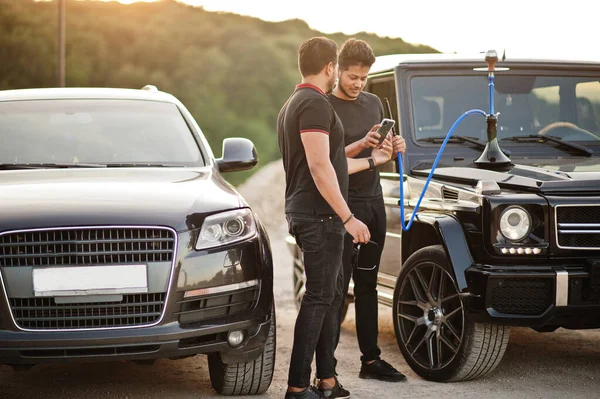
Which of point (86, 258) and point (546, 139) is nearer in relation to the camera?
point (86, 258)

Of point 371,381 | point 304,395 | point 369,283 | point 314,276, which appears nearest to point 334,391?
point 304,395

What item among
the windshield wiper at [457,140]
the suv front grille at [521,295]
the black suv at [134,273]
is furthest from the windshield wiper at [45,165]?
the suv front grille at [521,295]

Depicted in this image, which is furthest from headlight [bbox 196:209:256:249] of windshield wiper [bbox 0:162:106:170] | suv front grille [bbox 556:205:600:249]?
suv front grille [bbox 556:205:600:249]

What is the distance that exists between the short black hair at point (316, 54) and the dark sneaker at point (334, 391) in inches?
70.5

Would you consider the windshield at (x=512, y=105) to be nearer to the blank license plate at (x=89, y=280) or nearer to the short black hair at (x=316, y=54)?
the short black hair at (x=316, y=54)

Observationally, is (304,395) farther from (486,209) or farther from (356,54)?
(356,54)

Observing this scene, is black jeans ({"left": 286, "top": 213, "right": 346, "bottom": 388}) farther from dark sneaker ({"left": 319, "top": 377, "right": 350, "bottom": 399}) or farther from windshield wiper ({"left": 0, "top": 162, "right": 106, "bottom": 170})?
windshield wiper ({"left": 0, "top": 162, "right": 106, "bottom": 170})

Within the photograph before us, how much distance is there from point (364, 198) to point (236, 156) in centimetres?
91

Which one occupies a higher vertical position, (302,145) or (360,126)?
(360,126)

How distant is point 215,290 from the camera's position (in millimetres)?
5125

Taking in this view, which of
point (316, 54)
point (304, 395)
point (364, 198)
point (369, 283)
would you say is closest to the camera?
point (316, 54)

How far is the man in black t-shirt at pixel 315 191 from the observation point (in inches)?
203

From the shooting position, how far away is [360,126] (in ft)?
20.7

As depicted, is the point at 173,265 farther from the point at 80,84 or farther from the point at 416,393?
the point at 80,84
